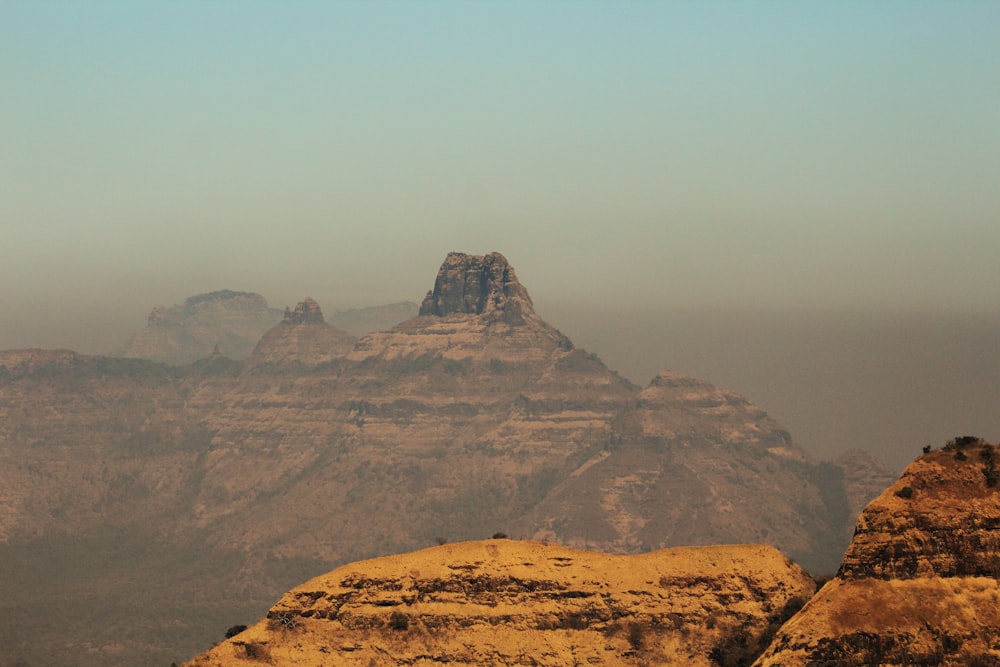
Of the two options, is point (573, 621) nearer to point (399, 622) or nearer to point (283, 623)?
point (399, 622)

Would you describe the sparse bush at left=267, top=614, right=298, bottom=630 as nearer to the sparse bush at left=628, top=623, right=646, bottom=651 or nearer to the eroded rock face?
the sparse bush at left=628, top=623, right=646, bottom=651

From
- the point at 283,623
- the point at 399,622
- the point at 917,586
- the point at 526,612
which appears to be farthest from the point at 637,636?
the point at 917,586

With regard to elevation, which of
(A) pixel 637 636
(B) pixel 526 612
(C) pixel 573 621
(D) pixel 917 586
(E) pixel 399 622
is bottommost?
(A) pixel 637 636

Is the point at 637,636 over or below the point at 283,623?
below

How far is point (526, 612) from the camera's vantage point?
154 m

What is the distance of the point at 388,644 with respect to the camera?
15250 cm

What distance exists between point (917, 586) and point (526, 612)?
45712 millimetres

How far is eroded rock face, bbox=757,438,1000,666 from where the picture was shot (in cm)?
11812

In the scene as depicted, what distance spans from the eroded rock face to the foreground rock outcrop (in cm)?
2785

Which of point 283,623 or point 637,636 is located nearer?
point 637,636

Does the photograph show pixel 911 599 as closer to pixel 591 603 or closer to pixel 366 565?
pixel 591 603

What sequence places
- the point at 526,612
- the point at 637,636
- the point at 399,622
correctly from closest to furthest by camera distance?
1. the point at 637,636
2. the point at 399,622
3. the point at 526,612

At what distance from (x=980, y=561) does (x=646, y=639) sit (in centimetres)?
4078

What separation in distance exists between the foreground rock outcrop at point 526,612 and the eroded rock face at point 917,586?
91.4ft
